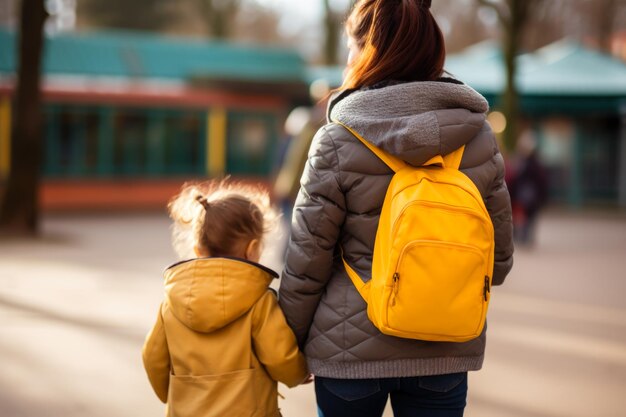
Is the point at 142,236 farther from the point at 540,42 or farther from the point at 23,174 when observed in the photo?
the point at 540,42

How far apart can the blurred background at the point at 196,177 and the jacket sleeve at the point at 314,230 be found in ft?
1.47

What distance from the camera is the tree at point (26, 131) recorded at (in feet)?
44.0

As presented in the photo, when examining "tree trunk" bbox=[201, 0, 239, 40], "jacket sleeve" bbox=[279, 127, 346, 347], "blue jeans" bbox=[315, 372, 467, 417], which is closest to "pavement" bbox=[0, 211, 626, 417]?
"jacket sleeve" bbox=[279, 127, 346, 347]

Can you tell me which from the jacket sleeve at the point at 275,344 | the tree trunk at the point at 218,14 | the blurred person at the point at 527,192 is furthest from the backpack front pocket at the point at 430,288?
the tree trunk at the point at 218,14

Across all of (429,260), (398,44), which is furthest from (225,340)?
(398,44)

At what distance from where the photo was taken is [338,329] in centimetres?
232

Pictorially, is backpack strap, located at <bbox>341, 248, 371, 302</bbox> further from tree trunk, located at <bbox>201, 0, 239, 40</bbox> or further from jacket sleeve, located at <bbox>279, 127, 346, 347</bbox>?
tree trunk, located at <bbox>201, 0, 239, 40</bbox>

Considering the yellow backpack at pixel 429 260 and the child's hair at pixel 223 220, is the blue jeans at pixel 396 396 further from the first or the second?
the child's hair at pixel 223 220

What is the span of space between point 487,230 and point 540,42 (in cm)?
3860

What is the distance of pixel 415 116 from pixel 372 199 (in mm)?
259

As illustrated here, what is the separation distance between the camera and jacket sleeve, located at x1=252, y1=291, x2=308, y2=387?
8.09 ft

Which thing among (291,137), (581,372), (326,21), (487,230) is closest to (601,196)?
(326,21)

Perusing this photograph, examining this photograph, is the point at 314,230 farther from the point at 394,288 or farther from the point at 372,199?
the point at 394,288

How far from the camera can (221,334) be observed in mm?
2549
